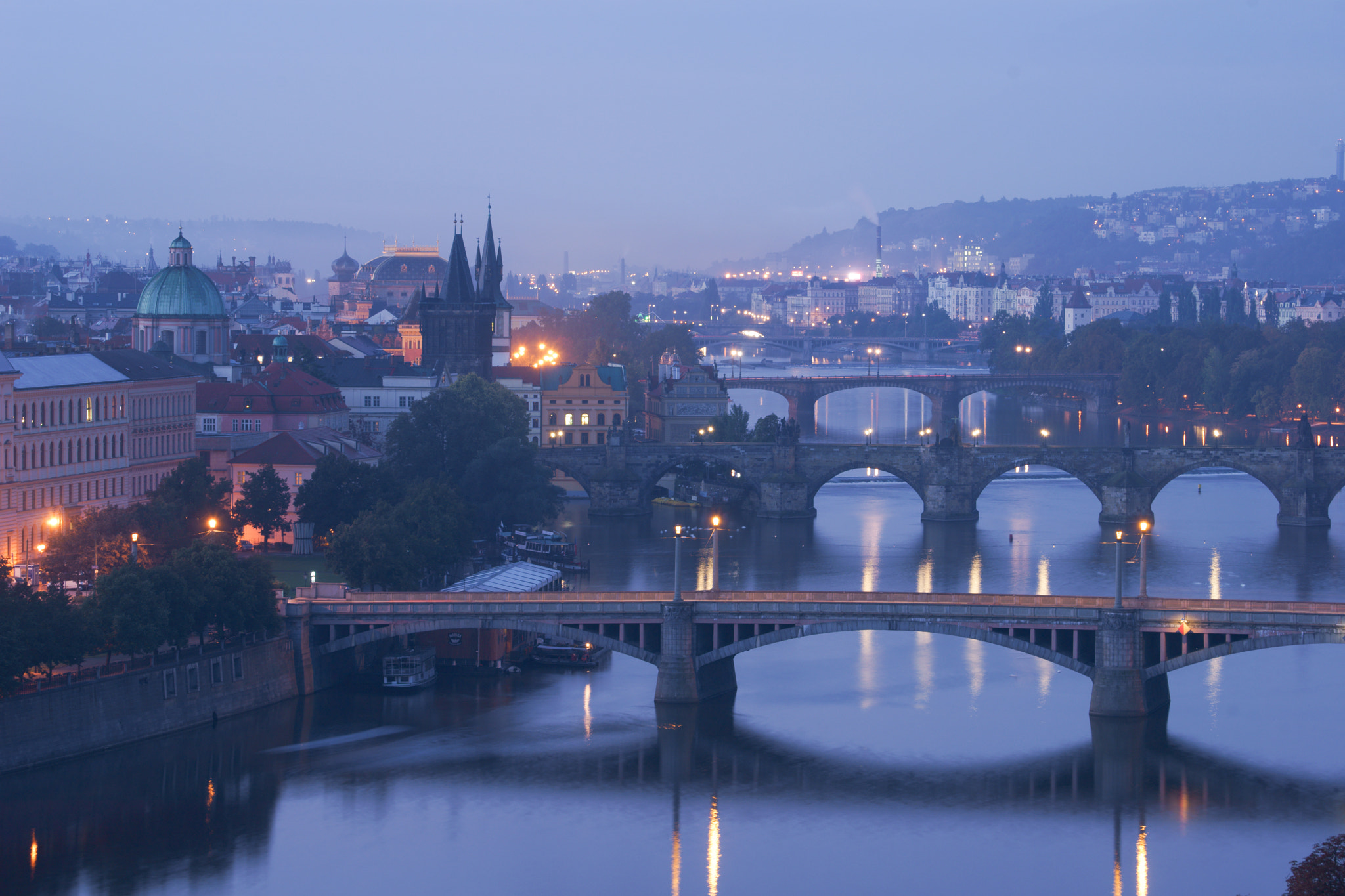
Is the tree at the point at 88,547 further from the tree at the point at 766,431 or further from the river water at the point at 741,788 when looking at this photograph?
the tree at the point at 766,431

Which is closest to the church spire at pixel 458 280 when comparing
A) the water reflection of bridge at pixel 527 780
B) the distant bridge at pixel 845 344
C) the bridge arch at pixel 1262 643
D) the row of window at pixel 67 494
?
the row of window at pixel 67 494

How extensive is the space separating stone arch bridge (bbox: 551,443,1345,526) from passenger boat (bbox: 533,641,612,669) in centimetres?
2956

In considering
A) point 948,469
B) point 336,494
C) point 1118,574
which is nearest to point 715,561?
point 336,494

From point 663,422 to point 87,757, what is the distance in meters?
58.8

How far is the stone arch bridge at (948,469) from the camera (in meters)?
77.6

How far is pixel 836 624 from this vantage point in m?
43.1

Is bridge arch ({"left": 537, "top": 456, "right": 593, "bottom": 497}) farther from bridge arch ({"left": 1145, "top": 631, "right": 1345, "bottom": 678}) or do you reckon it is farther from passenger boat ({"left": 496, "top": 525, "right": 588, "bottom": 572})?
bridge arch ({"left": 1145, "top": 631, "right": 1345, "bottom": 678})

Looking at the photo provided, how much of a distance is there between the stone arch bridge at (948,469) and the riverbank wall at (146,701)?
36136 millimetres

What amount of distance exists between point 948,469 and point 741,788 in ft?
138

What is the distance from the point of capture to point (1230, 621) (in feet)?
136

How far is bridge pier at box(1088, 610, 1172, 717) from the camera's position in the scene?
41969 millimetres

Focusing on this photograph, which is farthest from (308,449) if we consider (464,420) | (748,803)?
(748,803)

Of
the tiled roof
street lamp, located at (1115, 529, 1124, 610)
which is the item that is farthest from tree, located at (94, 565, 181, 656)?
the tiled roof

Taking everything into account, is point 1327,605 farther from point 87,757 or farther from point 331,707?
point 87,757
